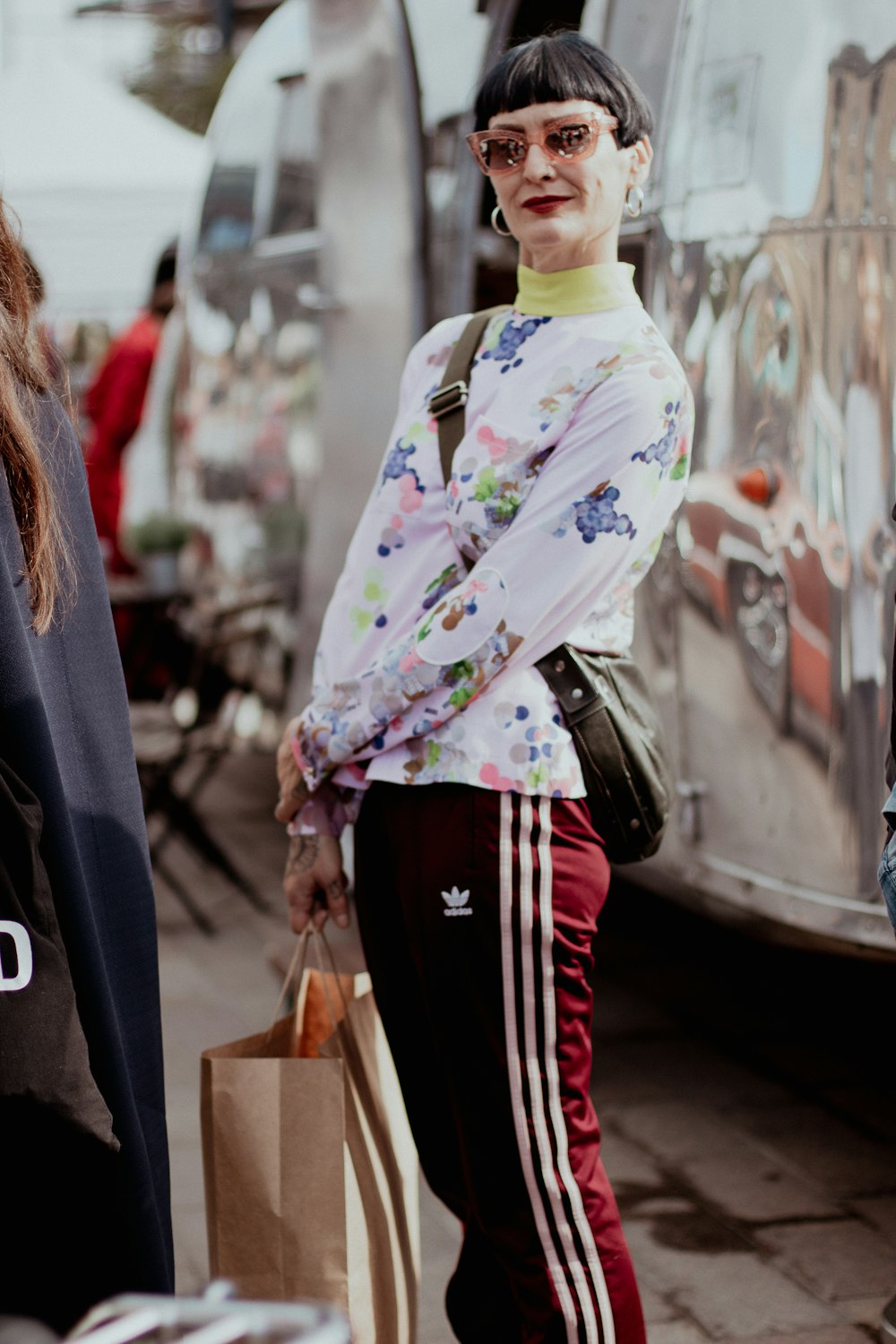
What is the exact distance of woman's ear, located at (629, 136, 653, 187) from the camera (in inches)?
83.0

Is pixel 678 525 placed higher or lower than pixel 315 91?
lower

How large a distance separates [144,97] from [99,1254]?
19.4m

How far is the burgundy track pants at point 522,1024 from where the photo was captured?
1.98 meters

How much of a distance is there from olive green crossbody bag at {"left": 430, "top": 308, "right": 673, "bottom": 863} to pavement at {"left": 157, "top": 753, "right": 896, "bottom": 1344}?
3.39ft

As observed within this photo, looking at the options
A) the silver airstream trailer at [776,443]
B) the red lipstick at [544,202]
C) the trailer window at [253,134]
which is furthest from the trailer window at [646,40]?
the trailer window at [253,134]

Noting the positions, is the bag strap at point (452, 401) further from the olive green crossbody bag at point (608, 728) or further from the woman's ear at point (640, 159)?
the woman's ear at point (640, 159)

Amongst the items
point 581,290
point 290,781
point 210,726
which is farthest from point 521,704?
point 210,726

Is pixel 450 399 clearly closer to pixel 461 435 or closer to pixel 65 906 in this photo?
pixel 461 435

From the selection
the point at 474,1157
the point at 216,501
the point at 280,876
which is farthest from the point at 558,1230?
the point at 216,501

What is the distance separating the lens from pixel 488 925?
1991mm

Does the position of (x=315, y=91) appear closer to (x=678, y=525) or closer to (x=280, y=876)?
(x=678, y=525)

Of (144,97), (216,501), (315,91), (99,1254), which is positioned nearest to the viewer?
(99,1254)

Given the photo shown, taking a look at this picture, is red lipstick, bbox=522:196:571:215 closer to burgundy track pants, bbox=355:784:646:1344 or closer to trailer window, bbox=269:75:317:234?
burgundy track pants, bbox=355:784:646:1344

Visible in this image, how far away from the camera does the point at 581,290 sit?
81.2 inches
